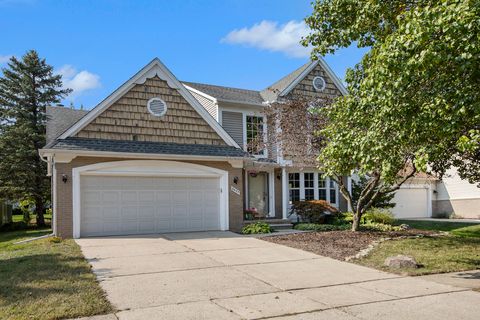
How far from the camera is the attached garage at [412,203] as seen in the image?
87.7 feet

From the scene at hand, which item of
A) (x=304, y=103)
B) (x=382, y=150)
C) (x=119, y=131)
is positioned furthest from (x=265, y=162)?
(x=382, y=150)

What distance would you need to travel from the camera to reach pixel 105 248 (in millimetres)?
12094

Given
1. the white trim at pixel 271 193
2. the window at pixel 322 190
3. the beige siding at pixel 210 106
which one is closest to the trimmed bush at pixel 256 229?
the white trim at pixel 271 193

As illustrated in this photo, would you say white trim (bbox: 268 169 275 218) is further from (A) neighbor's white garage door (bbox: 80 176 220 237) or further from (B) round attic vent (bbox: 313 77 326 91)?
(B) round attic vent (bbox: 313 77 326 91)

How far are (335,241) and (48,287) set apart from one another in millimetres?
8940

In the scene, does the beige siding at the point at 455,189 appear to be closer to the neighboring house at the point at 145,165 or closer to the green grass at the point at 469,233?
the green grass at the point at 469,233

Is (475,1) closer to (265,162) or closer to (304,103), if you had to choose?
(304,103)

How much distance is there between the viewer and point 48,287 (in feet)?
24.5

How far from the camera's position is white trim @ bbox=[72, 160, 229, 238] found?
46.7 ft

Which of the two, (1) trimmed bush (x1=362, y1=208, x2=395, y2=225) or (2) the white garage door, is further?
(2) the white garage door

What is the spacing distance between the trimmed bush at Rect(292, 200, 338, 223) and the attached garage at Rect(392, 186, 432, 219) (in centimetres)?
886

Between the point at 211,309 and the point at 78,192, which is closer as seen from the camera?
the point at 211,309

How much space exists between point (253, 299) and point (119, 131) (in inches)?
383

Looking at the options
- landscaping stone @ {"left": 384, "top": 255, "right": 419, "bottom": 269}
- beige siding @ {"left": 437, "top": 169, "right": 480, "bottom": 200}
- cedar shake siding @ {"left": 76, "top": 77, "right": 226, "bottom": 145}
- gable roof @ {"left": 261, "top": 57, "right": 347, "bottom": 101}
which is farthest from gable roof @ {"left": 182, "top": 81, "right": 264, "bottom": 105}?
beige siding @ {"left": 437, "top": 169, "right": 480, "bottom": 200}
